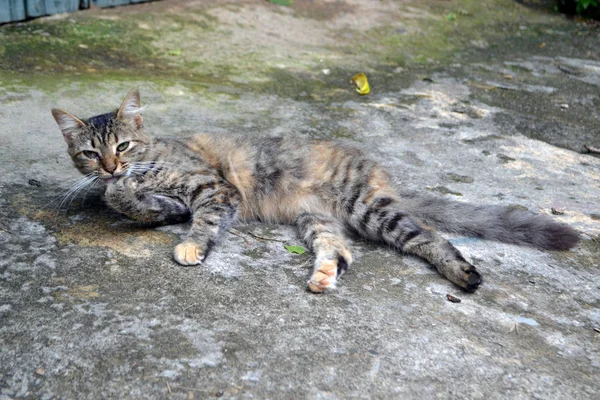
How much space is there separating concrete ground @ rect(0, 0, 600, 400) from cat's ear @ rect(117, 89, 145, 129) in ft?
1.87

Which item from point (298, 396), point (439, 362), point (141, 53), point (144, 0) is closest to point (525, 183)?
point (439, 362)

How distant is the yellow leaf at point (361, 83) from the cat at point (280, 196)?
203 cm

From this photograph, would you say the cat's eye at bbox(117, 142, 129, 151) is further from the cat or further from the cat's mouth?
the cat's mouth

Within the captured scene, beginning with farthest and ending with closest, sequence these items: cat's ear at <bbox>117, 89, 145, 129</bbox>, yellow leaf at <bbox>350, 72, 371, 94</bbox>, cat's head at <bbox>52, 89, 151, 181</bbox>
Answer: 1. yellow leaf at <bbox>350, 72, 371, 94</bbox>
2. cat's ear at <bbox>117, 89, 145, 129</bbox>
3. cat's head at <bbox>52, 89, 151, 181</bbox>

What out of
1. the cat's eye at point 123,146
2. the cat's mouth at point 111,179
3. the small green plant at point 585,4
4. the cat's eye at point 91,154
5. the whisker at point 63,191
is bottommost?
the whisker at point 63,191

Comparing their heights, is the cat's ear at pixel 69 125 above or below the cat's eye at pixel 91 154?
Result: above

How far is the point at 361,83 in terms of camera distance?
638 centimetres

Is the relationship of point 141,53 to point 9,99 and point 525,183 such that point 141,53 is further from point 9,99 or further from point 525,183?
point 525,183

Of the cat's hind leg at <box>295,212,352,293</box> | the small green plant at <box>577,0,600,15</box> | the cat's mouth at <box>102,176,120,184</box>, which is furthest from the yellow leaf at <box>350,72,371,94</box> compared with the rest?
the small green plant at <box>577,0,600,15</box>

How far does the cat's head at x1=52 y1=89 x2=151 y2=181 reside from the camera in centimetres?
371

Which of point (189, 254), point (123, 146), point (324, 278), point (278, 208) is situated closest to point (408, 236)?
point (324, 278)

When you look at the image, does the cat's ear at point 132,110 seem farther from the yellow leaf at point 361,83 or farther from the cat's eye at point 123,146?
the yellow leaf at point 361,83

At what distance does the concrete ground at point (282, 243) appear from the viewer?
2.59m

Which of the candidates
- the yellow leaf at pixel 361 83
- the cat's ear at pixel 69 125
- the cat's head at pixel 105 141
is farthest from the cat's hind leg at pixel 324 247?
the yellow leaf at pixel 361 83
